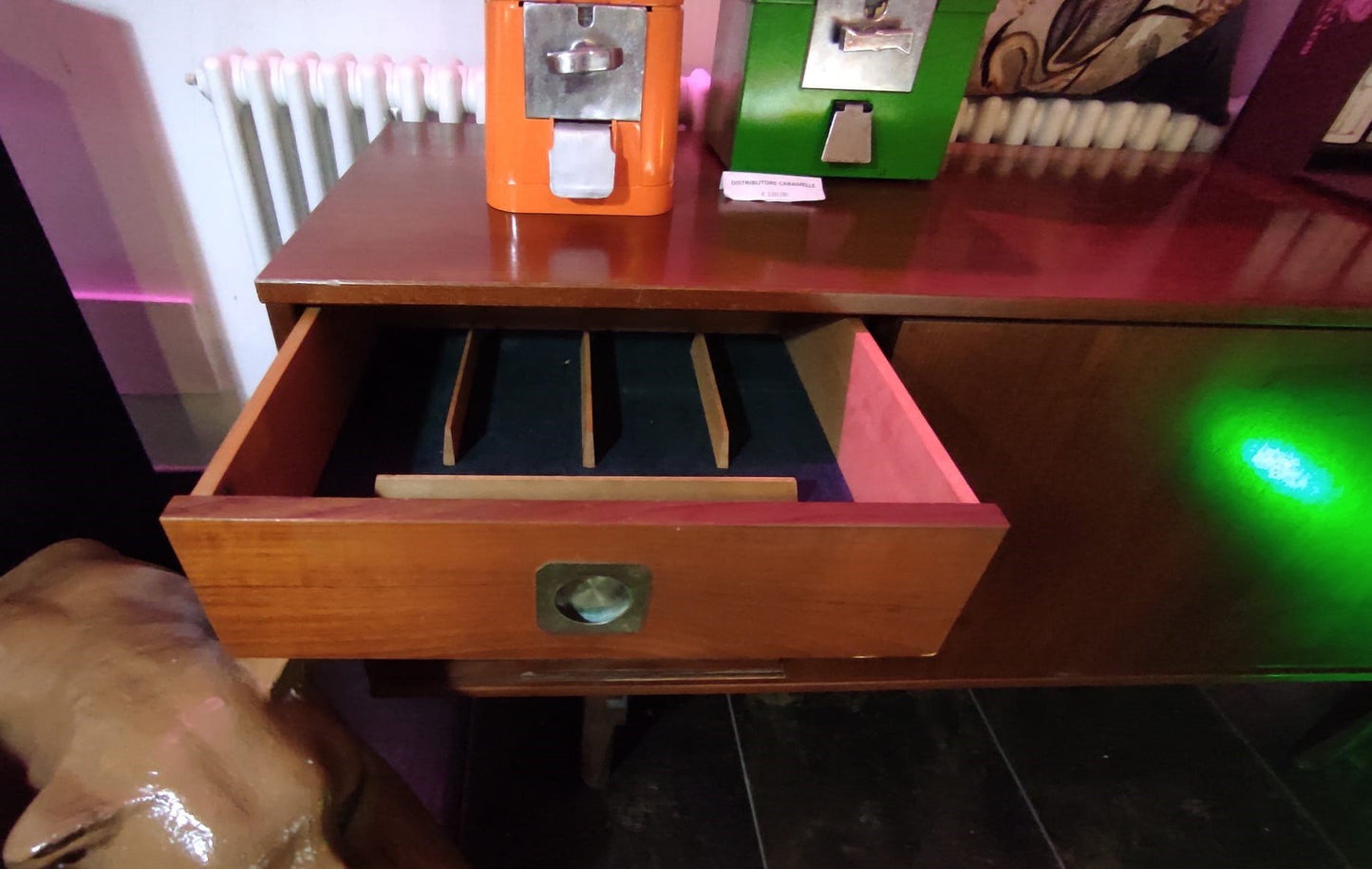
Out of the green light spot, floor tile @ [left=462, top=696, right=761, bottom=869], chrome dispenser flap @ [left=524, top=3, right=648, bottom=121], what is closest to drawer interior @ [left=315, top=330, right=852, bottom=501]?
chrome dispenser flap @ [left=524, top=3, right=648, bottom=121]

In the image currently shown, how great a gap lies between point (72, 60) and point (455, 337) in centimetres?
59

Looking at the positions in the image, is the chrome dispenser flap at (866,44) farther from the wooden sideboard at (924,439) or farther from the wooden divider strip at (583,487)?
the wooden divider strip at (583,487)

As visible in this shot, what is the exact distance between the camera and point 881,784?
1.01 m

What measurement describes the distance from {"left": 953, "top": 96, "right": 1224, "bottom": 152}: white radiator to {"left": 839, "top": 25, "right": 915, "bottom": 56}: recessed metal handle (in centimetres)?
Answer: 28

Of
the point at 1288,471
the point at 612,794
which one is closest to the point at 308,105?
the point at 612,794

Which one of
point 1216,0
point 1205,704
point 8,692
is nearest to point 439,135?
point 8,692

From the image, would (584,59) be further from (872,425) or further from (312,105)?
(312,105)

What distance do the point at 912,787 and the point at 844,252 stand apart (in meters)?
0.73

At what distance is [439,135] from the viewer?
2.77ft

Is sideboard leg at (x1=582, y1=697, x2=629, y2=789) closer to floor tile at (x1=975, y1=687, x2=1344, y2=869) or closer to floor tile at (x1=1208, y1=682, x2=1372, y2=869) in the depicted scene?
floor tile at (x1=975, y1=687, x2=1344, y2=869)

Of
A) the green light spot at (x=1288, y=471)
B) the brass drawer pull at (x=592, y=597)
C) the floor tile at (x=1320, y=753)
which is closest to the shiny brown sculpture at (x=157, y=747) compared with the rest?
the brass drawer pull at (x=592, y=597)

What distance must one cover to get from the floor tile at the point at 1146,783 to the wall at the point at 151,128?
1.01 metres

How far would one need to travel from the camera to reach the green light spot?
688mm

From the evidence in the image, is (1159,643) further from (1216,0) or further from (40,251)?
(40,251)
